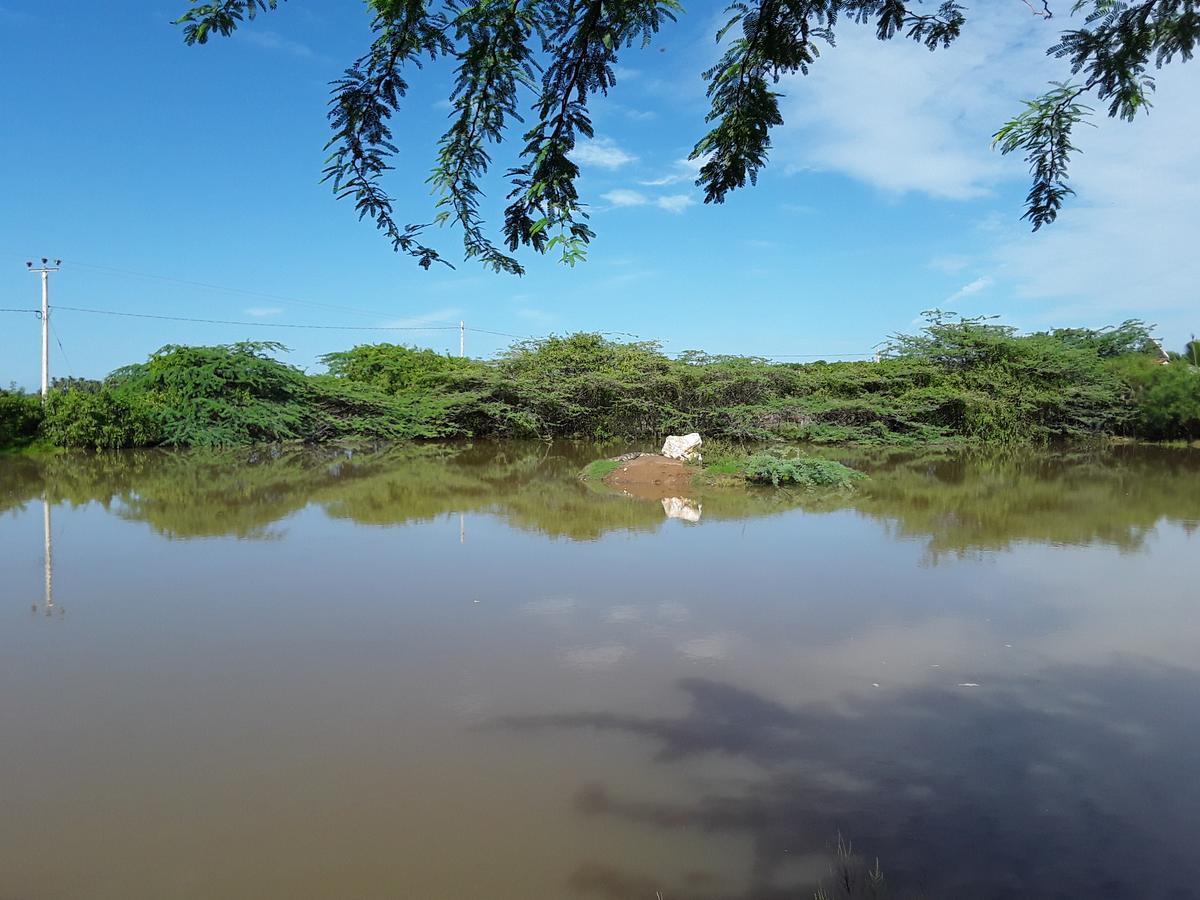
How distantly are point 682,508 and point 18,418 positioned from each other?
47.2ft

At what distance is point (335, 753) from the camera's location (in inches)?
123

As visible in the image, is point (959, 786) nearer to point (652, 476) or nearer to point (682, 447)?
point (652, 476)

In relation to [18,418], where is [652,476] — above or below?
below

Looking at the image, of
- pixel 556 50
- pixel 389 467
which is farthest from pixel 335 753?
pixel 389 467

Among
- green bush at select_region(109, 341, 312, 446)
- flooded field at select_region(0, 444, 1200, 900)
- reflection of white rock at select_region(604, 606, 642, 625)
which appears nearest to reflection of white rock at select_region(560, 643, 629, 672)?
flooded field at select_region(0, 444, 1200, 900)

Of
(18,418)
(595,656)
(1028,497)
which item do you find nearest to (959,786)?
(595,656)

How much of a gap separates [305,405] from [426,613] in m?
15.0

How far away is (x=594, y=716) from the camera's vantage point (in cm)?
347

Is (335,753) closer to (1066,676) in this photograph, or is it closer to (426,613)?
(426,613)

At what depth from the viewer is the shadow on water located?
27.3 ft

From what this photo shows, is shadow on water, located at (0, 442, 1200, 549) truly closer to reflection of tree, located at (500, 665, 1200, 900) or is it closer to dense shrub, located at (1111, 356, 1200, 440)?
dense shrub, located at (1111, 356, 1200, 440)

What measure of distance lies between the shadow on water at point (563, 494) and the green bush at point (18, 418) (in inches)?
70.2

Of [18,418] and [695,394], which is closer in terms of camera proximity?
[18,418]

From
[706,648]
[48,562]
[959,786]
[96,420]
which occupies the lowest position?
[959,786]
